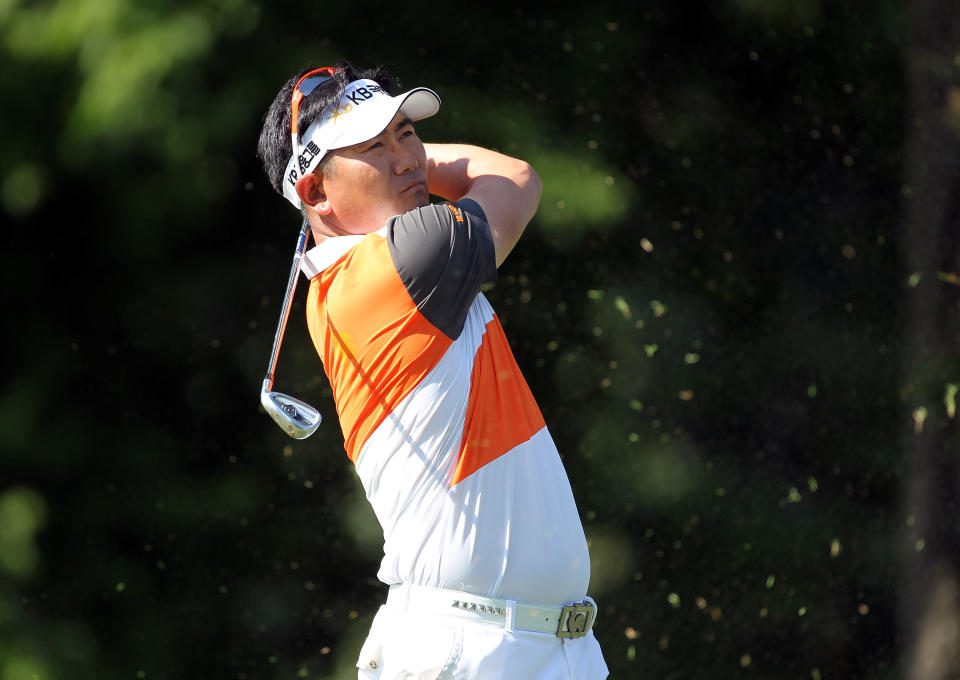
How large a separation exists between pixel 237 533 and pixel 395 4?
6.86ft

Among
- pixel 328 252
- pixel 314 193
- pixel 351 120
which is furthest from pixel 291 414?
pixel 351 120

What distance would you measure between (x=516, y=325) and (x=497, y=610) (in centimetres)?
249

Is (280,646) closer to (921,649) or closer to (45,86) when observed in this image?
(45,86)

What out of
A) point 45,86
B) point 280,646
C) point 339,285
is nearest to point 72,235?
point 45,86

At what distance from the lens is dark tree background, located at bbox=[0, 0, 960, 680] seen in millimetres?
4121

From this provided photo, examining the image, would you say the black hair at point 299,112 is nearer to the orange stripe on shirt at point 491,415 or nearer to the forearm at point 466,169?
the forearm at point 466,169

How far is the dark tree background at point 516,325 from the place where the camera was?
412 cm

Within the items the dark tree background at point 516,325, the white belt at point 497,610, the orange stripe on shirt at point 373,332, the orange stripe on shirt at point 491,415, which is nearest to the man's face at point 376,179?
the orange stripe on shirt at point 373,332

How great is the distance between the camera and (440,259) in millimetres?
2068

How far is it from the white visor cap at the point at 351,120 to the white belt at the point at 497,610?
2.68 feet

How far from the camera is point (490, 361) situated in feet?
7.28

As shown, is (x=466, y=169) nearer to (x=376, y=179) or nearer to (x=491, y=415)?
(x=376, y=179)

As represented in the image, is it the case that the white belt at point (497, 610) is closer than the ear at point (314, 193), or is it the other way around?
the white belt at point (497, 610)

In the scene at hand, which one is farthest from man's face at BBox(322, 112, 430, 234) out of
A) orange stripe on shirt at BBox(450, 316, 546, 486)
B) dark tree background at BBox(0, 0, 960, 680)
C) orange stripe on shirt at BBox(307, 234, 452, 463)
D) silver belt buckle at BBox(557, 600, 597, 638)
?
dark tree background at BBox(0, 0, 960, 680)
